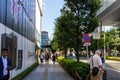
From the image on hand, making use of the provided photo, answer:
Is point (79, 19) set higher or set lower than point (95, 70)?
higher

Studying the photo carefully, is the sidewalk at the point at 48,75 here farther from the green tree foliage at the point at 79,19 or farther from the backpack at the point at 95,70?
the backpack at the point at 95,70

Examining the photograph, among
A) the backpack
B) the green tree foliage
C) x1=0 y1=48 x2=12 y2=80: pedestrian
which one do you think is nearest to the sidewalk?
the green tree foliage

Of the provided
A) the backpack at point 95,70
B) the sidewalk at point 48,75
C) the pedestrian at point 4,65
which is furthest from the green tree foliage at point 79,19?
the pedestrian at point 4,65

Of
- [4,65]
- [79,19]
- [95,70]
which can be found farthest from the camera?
[79,19]

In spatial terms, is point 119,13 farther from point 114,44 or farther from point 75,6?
point 75,6

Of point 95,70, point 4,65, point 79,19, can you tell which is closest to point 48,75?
point 79,19

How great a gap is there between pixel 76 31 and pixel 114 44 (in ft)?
184

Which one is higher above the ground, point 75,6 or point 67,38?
point 75,6

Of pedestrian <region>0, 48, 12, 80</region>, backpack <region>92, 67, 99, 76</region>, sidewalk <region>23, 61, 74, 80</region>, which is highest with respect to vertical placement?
pedestrian <region>0, 48, 12, 80</region>

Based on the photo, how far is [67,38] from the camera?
1016 inches

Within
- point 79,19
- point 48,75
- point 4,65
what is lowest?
point 48,75

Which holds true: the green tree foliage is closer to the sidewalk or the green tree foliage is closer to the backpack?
the sidewalk

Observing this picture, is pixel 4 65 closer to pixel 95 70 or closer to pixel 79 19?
pixel 95 70

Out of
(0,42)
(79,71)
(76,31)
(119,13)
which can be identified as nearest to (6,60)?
(0,42)
